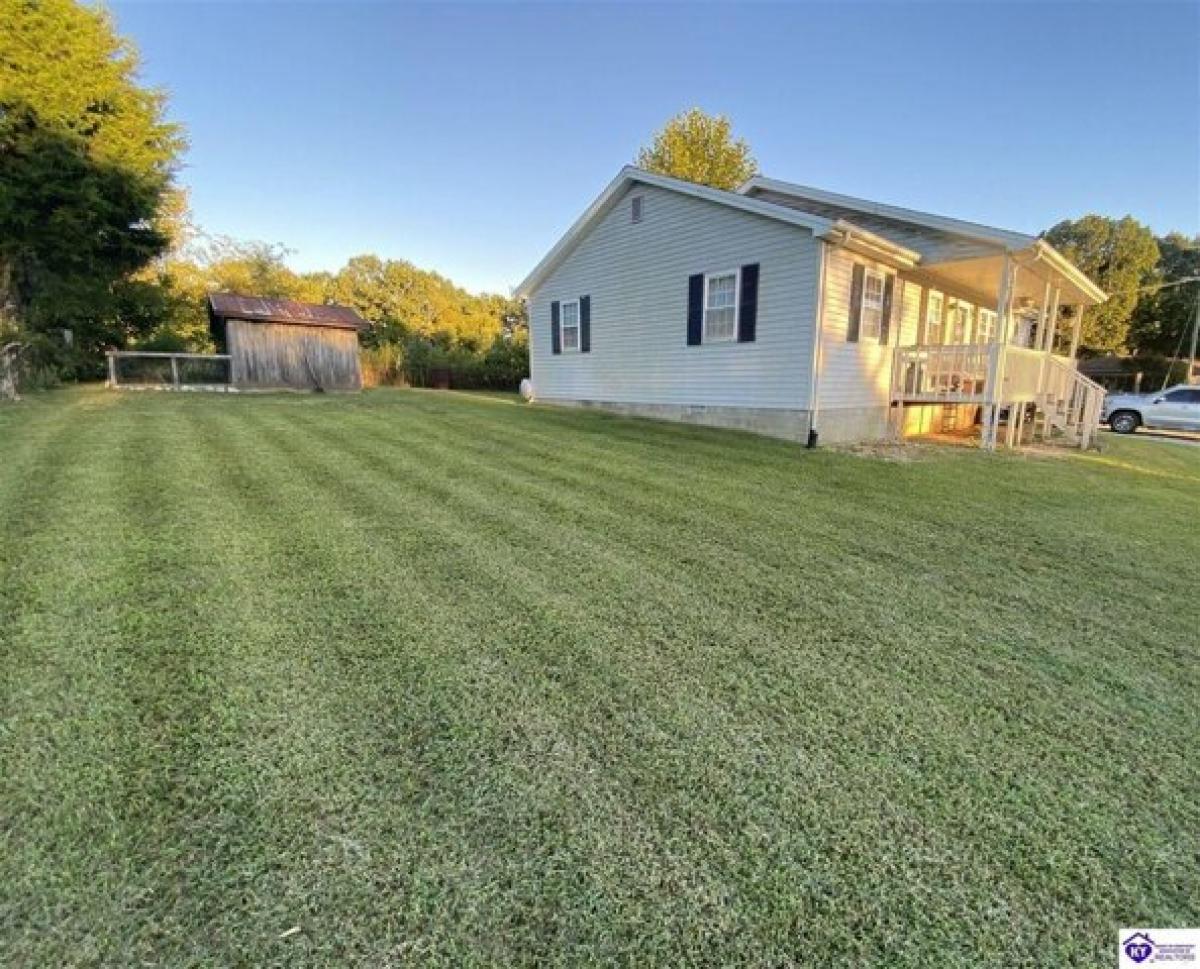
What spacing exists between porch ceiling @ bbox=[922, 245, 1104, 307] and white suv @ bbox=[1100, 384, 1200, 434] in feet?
17.2

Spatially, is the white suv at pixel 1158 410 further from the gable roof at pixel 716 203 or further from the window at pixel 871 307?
the gable roof at pixel 716 203

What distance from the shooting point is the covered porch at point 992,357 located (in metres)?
9.56

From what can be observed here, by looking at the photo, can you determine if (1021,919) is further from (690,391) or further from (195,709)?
(690,391)

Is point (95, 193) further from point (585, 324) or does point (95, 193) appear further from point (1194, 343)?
point (1194, 343)

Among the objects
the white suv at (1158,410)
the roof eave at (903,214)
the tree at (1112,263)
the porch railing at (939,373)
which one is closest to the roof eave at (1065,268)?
the roof eave at (903,214)

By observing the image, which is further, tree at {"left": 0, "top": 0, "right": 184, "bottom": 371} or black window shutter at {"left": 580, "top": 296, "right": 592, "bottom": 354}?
tree at {"left": 0, "top": 0, "right": 184, "bottom": 371}

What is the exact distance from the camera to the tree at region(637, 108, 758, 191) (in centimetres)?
2391

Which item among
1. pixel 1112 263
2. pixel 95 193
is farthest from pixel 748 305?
pixel 1112 263

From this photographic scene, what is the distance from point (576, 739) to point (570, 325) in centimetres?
1245

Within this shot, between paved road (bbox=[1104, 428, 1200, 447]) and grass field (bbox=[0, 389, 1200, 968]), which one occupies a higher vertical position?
paved road (bbox=[1104, 428, 1200, 447])

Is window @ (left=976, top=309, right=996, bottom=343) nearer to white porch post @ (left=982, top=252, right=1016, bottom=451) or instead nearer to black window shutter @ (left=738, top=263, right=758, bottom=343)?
white porch post @ (left=982, top=252, right=1016, bottom=451)

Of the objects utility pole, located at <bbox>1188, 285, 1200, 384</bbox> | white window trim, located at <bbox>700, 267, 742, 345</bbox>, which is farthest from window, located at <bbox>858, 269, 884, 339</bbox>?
utility pole, located at <bbox>1188, 285, 1200, 384</bbox>

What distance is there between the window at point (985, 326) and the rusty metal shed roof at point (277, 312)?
59.2 ft

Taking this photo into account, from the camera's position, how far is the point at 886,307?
10508 mm
